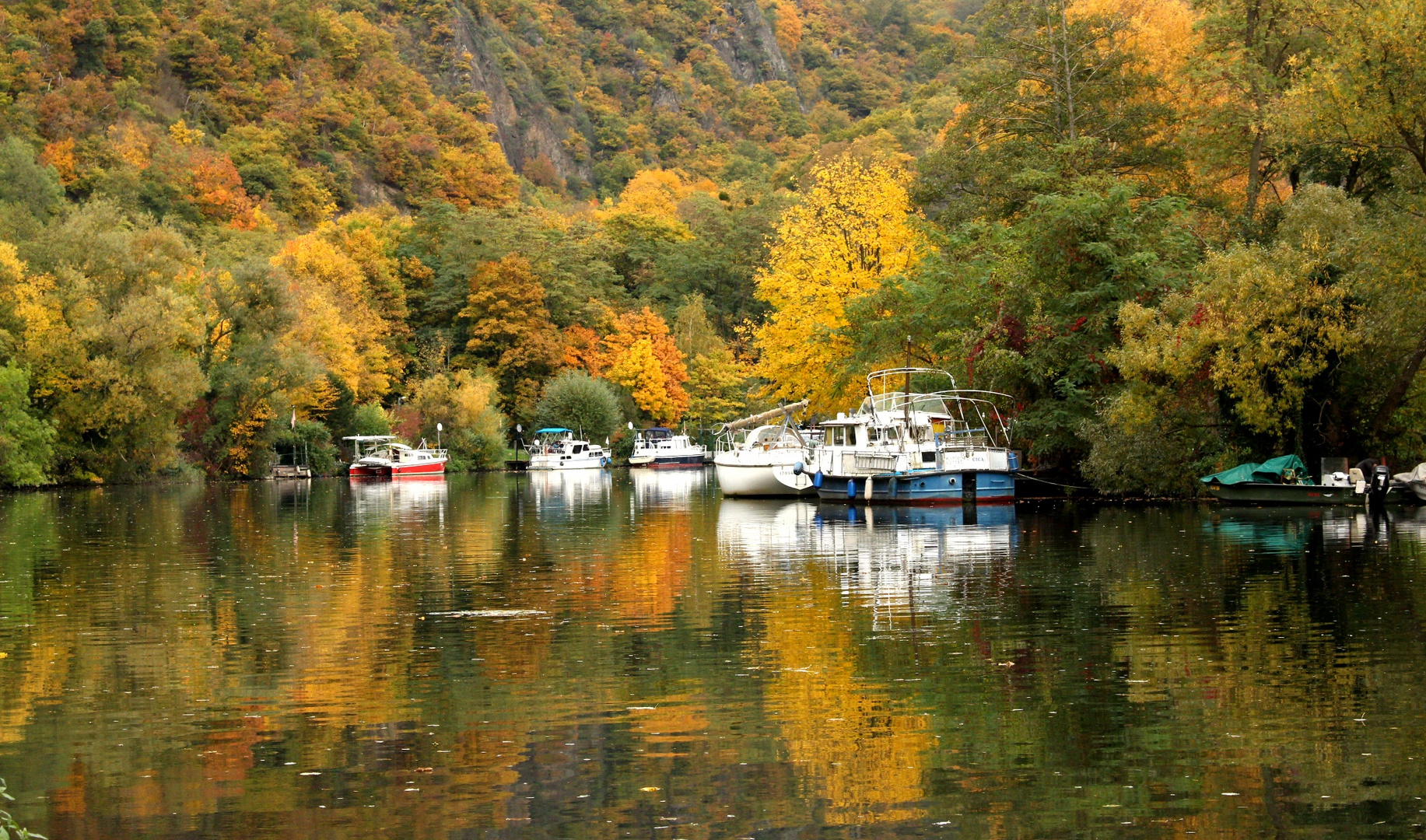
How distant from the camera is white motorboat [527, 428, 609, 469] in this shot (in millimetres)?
88438

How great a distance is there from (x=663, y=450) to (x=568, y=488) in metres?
33.5

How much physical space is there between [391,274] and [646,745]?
92.7 m

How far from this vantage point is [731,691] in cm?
1411

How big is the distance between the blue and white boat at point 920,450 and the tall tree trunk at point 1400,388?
32.0ft

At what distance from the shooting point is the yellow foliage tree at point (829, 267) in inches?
2078

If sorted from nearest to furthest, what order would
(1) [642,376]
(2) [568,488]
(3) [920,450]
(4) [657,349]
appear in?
(3) [920,450] < (2) [568,488] < (1) [642,376] < (4) [657,349]

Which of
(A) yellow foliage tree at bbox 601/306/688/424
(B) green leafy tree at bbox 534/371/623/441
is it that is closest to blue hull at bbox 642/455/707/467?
(B) green leafy tree at bbox 534/371/623/441

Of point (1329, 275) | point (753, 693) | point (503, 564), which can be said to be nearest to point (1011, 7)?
point (1329, 275)

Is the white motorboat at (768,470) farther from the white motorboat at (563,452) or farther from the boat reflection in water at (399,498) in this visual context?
the white motorboat at (563,452)

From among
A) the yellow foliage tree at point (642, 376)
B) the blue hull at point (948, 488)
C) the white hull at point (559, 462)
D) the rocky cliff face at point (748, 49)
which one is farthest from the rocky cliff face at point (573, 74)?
the blue hull at point (948, 488)

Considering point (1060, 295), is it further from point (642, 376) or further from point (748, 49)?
point (748, 49)

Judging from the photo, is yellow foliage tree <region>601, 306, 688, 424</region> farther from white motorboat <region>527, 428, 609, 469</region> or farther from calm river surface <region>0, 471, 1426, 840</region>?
calm river surface <region>0, 471, 1426, 840</region>

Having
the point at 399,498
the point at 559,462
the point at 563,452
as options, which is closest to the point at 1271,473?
the point at 399,498

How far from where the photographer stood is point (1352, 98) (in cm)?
3012
